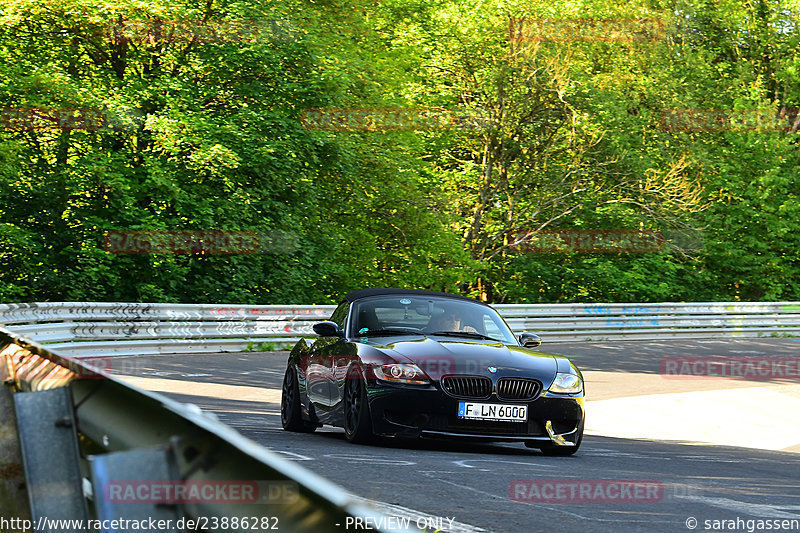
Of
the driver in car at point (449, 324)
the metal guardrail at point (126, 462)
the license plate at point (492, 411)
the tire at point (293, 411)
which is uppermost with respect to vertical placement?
the metal guardrail at point (126, 462)

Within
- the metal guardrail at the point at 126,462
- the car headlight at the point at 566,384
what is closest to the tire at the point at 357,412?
the car headlight at the point at 566,384

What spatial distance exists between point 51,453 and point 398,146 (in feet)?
94.1

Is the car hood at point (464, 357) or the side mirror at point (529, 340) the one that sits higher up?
the car hood at point (464, 357)

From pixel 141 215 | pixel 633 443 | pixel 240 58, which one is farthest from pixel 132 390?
pixel 240 58

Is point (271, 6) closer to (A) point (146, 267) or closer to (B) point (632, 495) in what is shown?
(A) point (146, 267)

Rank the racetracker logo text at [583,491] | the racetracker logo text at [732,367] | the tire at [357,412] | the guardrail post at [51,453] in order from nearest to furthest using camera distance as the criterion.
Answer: the guardrail post at [51,453], the racetracker logo text at [583,491], the tire at [357,412], the racetracker logo text at [732,367]

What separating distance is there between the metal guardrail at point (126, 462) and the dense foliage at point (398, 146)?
2065 centimetres

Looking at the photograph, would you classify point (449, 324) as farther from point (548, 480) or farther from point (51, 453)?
point (51, 453)

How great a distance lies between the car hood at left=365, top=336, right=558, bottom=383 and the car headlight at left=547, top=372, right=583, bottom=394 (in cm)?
6

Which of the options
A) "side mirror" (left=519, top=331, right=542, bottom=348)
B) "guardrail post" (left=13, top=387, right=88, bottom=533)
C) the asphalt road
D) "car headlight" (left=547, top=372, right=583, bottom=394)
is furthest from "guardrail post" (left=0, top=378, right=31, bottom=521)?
"side mirror" (left=519, top=331, right=542, bottom=348)

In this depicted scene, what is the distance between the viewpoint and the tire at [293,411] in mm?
10633

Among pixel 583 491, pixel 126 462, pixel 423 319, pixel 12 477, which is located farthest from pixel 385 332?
pixel 126 462

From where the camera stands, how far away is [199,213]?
26469mm

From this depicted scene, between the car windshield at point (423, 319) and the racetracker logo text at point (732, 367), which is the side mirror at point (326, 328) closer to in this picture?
the car windshield at point (423, 319)
